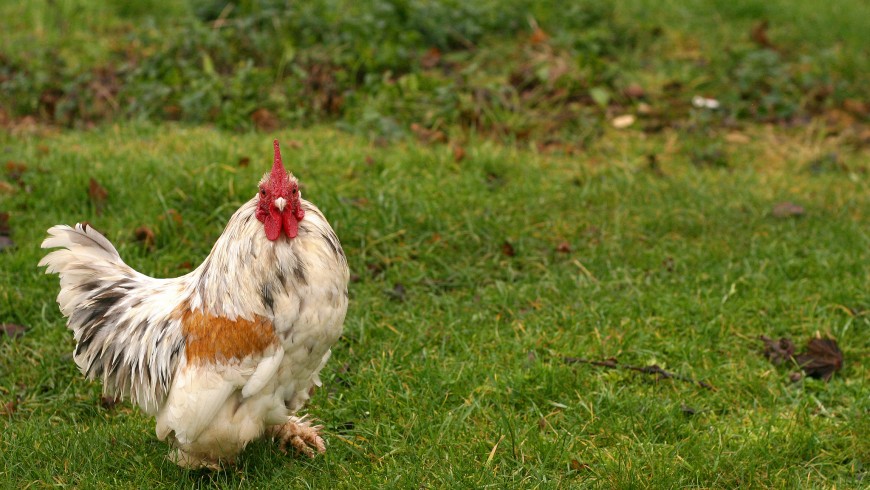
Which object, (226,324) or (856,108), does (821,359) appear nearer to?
(226,324)

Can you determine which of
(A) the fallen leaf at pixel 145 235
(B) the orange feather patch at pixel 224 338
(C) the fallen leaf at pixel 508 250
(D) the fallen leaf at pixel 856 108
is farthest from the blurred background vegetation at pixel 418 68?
(B) the orange feather patch at pixel 224 338

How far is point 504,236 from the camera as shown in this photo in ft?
18.2

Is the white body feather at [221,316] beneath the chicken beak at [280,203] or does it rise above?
beneath

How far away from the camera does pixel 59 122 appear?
7.05 metres

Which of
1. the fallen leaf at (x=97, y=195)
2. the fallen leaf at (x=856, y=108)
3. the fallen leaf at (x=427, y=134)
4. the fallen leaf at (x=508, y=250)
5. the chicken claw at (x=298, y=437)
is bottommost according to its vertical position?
the fallen leaf at (x=856, y=108)

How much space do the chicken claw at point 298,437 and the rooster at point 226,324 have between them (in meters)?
0.19

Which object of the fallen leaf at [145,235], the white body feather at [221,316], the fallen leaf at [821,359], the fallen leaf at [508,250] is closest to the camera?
the white body feather at [221,316]

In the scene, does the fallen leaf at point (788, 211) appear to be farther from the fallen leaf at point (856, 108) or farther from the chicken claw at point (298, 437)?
the chicken claw at point (298, 437)

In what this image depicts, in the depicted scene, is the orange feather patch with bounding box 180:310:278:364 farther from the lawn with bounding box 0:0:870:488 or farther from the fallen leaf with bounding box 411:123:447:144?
the fallen leaf with bounding box 411:123:447:144

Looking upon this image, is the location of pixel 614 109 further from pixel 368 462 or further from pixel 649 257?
pixel 368 462

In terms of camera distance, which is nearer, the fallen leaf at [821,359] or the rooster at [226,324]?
the rooster at [226,324]

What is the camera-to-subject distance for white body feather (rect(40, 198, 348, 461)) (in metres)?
3.28

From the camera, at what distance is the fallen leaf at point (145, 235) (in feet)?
17.1

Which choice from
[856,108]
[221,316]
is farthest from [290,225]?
[856,108]
